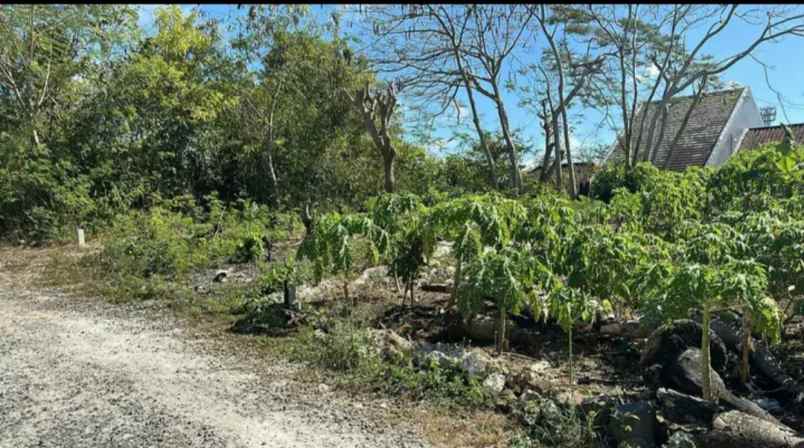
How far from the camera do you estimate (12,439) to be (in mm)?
2896

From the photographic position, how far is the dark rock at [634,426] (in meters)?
2.70

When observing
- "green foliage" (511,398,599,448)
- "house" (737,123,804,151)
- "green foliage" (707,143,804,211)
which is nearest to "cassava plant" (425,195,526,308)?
"green foliage" (511,398,599,448)

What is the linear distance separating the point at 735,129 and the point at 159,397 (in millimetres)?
22353

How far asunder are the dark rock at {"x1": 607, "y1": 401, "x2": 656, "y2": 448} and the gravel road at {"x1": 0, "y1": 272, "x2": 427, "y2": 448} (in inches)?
38.6

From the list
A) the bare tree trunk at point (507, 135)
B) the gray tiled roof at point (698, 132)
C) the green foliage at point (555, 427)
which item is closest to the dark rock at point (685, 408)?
the green foliage at point (555, 427)

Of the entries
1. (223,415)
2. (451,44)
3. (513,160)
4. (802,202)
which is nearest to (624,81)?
(513,160)

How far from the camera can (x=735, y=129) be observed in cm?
2044

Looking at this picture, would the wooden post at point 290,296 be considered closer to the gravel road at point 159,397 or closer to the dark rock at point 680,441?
the gravel road at point 159,397

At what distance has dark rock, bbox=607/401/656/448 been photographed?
2.70 metres

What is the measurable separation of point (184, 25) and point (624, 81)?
10.3 m

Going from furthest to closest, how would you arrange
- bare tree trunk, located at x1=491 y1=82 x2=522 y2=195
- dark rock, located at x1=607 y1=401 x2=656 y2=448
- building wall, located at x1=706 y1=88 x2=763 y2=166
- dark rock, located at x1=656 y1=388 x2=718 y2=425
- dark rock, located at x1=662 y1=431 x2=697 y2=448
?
building wall, located at x1=706 y1=88 x2=763 y2=166, bare tree trunk, located at x1=491 y1=82 x2=522 y2=195, dark rock, located at x1=656 y1=388 x2=718 y2=425, dark rock, located at x1=607 y1=401 x2=656 y2=448, dark rock, located at x1=662 y1=431 x2=697 y2=448

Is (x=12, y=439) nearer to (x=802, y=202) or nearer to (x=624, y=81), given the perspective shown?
(x=802, y=202)

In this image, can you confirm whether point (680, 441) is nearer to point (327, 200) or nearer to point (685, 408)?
point (685, 408)

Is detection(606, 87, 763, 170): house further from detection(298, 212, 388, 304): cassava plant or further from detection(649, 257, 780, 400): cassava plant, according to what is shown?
detection(649, 257, 780, 400): cassava plant
